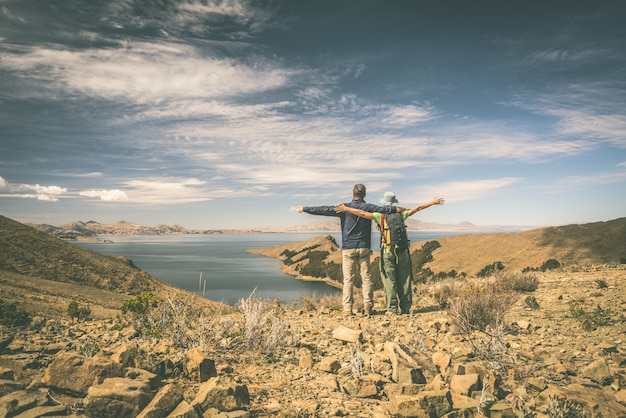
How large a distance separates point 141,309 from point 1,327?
2.13 m

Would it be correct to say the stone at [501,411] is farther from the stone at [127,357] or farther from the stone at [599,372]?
the stone at [127,357]

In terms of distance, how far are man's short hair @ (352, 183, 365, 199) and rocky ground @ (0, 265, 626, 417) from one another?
2.85 m

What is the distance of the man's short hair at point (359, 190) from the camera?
7.75 metres

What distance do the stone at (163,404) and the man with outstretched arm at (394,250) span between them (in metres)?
5.14

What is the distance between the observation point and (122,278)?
22.6m

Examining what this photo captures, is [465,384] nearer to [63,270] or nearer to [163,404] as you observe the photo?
[163,404]

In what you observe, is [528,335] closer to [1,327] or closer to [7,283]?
[1,327]

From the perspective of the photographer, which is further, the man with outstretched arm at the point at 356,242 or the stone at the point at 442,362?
the man with outstretched arm at the point at 356,242

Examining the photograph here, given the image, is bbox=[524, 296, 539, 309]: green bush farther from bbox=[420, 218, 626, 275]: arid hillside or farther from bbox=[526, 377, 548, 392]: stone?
bbox=[420, 218, 626, 275]: arid hillside

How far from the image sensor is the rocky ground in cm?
300

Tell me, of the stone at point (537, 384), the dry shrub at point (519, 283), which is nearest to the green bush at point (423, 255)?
the dry shrub at point (519, 283)

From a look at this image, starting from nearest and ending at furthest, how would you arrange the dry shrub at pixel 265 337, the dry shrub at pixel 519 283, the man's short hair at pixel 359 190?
the dry shrub at pixel 265 337 → the man's short hair at pixel 359 190 → the dry shrub at pixel 519 283

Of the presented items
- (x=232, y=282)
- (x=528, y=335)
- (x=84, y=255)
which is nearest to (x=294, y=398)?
(x=528, y=335)

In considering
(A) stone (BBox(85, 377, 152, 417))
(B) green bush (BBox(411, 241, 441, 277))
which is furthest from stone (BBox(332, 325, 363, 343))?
(B) green bush (BBox(411, 241, 441, 277))
